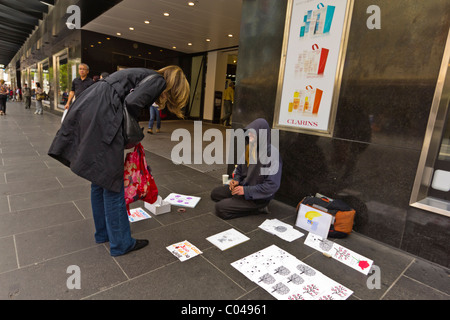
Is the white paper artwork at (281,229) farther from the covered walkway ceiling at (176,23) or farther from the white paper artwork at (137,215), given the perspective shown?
the covered walkway ceiling at (176,23)

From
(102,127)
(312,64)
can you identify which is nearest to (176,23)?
(312,64)

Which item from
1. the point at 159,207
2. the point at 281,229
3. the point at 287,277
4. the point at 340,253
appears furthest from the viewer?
the point at 159,207

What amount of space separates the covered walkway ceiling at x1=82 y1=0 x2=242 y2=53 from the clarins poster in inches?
142

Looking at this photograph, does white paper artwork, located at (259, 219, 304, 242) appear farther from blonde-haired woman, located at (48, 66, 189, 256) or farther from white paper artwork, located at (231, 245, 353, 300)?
blonde-haired woman, located at (48, 66, 189, 256)

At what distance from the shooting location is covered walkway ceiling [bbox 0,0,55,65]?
1380 cm

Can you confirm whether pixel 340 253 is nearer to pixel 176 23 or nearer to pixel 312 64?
pixel 312 64

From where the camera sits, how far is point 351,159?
2971 mm

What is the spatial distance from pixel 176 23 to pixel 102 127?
8.01 meters

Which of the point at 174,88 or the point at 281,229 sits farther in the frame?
the point at 281,229

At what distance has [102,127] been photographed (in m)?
1.85

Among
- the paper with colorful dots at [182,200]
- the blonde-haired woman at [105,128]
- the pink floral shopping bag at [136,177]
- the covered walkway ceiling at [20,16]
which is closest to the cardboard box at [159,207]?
the paper with colorful dots at [182,200]

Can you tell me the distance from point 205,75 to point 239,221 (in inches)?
457

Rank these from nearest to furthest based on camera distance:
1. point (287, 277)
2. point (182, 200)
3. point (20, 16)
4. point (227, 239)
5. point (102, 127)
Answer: point (102, 127) < point (287, 277) < point (227, 239) < point (182, 200) < point (20, 16)

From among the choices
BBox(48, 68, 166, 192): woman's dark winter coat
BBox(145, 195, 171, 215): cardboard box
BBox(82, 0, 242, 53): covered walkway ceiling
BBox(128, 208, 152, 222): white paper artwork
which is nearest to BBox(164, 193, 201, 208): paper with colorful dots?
BBox(145, 195, 171, 215): cardboard box
